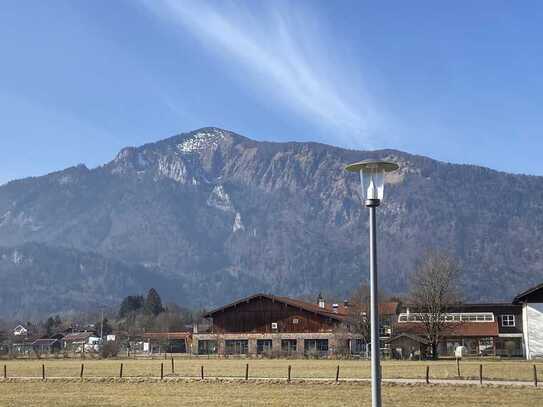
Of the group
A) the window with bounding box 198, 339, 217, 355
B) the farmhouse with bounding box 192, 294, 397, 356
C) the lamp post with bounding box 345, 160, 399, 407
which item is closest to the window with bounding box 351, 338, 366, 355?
the farmhouse with bounding box 192, 294, 397, 356

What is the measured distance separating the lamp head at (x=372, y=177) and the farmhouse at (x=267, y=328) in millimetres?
88171

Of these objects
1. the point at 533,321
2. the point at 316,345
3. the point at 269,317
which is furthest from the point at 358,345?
the point at 533,321

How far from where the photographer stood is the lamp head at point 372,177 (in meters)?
16.7

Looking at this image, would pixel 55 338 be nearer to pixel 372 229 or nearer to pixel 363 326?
pixel 363 326

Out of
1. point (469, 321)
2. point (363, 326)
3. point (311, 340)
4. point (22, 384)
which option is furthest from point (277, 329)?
point (22, 384)

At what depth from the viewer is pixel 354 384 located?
43.3 meters

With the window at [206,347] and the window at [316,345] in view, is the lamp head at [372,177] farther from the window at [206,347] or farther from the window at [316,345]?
the window at [206,347]

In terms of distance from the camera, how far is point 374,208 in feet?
54.8

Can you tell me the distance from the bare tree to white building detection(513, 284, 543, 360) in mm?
7746

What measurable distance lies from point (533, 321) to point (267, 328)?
38581 millimetres

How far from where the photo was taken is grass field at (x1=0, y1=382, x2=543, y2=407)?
1356 inches

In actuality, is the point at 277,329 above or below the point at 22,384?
above

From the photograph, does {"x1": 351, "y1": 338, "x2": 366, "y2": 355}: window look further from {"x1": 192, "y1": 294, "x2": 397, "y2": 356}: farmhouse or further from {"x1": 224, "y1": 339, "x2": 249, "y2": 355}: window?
{"x1": 224, "y1": 339, "x2": 249, "y2": 355}: window

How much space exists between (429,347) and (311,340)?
22.5 metres
